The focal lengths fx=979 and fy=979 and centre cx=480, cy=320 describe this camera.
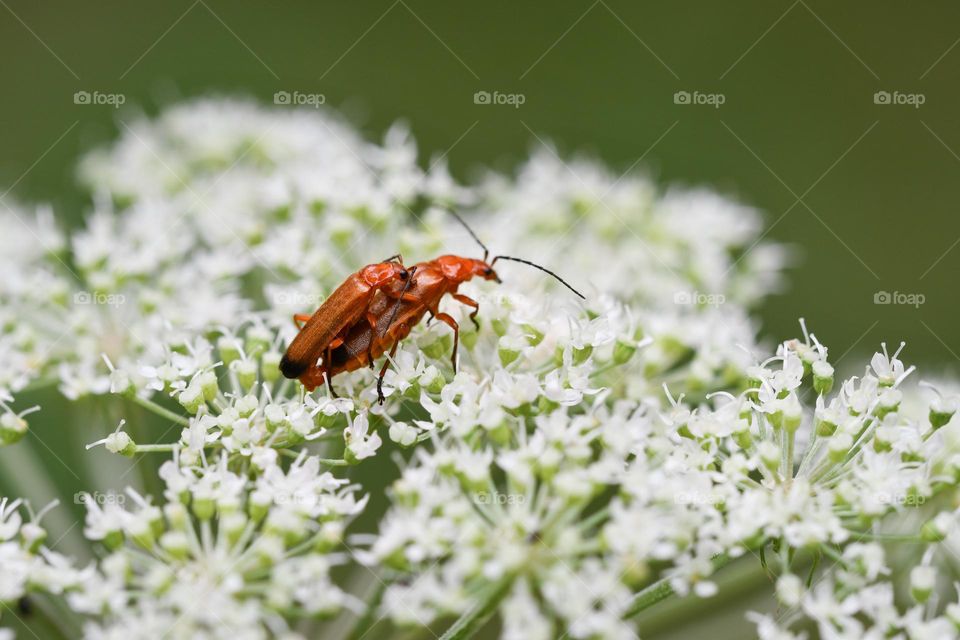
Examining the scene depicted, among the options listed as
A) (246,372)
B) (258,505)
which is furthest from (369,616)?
(246,372)

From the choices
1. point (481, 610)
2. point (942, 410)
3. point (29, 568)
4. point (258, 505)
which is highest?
point (942, 410)

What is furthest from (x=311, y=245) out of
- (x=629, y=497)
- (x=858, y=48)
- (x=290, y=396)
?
(x=858, y=48)

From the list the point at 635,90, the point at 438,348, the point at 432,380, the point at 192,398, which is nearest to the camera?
the point at 192,398

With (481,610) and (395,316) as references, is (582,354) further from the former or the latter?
(481,610)

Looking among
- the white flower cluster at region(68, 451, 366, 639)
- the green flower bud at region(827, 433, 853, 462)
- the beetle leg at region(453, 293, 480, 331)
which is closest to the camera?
the white flower cluster at region(68, 451, 366, 639)

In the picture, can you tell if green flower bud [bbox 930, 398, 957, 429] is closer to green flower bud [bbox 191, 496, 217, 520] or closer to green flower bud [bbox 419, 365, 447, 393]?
green flower bud [bbox 419, 365, 447, 393]

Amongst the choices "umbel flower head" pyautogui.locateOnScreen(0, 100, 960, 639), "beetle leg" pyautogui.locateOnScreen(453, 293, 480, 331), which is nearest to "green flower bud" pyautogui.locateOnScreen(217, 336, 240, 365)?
"umbel flower head" pyautogui.locateOnScreen(0, 100, 960, 639)

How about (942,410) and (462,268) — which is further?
(462,268)

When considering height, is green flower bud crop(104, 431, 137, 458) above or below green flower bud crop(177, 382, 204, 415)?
below
